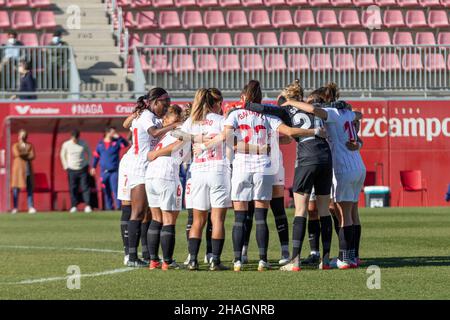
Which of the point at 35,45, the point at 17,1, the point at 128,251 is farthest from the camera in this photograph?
the point at 17,1

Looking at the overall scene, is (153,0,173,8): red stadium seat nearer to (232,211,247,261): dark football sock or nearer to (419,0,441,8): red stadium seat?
(419,0,441,8): red stadium seat

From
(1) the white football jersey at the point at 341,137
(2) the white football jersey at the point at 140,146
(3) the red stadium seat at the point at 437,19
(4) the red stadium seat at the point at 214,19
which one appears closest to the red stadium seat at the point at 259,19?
(4) the red stadium seat at the point at 214,19

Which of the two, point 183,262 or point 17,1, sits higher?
point 17,1

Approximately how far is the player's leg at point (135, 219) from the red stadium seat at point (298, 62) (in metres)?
16.9

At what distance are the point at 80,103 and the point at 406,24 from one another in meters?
10.7

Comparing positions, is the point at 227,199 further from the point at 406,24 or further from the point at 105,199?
the point at 406,24

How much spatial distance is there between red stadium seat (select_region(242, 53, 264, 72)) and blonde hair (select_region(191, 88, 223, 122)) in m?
17.6

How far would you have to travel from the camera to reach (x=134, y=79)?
29.8m

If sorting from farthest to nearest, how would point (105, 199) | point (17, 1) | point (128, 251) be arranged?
Result: point (17, 1) < point (105, 199) < point (128, 251)

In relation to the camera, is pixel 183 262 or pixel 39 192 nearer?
pixel 183 262

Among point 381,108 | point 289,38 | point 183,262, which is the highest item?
point 289,38

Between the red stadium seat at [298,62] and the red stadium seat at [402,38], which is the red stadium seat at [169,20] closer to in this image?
the red stadium seat at [298,62]

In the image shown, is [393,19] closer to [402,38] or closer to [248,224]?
[402,38]

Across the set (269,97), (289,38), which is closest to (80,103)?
(269,97)
